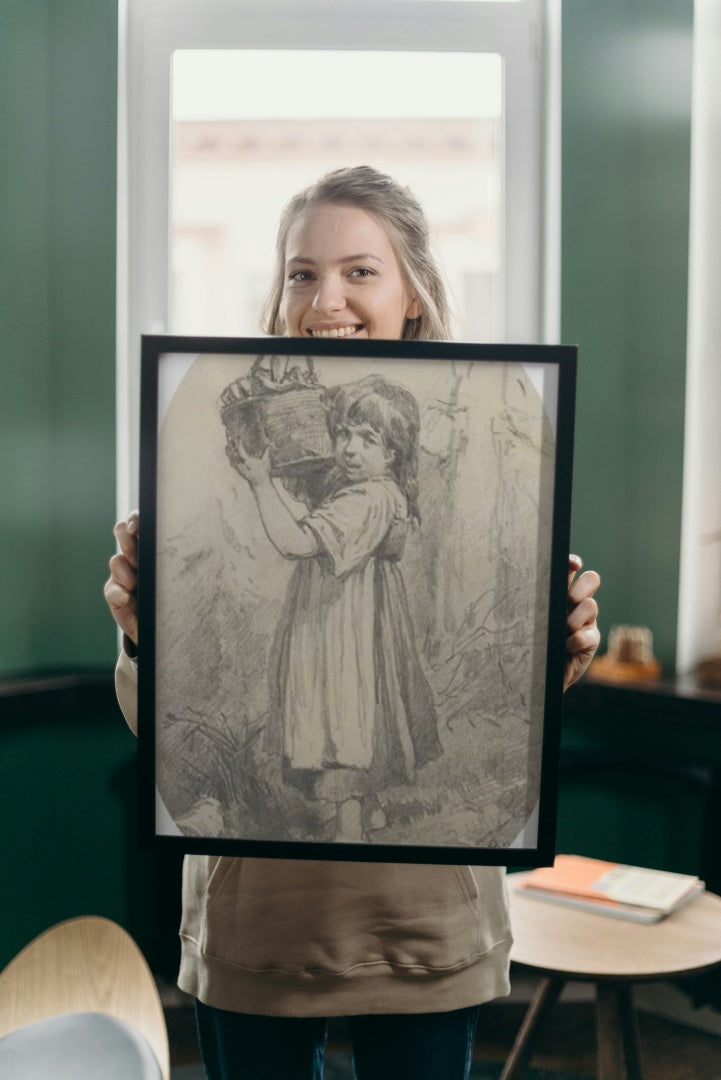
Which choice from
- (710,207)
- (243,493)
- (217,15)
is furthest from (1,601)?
(710,207)

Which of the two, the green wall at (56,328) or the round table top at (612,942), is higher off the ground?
the green wall at (56,328)

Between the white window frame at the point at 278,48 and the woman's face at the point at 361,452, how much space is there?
1.71 metres

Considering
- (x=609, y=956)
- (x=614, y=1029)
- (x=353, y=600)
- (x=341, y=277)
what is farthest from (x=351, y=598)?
(x=614, y=1029)

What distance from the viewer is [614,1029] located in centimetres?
172

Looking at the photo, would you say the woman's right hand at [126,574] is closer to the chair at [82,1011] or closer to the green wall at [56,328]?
the chair at [82,1011]

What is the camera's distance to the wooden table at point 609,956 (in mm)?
1647

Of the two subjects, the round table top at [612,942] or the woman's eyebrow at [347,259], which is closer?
the woman's eyebrow at [347,259]

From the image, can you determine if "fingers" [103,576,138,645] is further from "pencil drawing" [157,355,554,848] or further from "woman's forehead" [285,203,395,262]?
"woman's forehead" [285,203,395,262]

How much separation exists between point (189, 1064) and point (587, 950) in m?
1.15

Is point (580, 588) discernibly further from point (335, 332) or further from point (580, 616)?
point (335, 332)

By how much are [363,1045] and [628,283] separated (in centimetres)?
205

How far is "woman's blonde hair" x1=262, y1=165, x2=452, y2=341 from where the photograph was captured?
1.17 metres

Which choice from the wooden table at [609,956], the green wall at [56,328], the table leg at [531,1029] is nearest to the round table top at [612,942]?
the wooden table at [609,956]

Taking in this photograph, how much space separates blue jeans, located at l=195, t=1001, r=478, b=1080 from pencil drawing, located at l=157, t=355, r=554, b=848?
0.75ft
